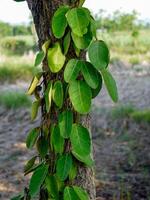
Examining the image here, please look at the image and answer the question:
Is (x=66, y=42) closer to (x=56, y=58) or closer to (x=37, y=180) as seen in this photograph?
(x=56, y=58)

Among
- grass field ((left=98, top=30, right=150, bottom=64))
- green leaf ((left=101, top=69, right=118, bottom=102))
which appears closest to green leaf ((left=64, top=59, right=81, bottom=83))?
green leaf ((left=101, top=69, right=118, bottom=102))

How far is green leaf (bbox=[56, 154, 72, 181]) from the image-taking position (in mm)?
1823

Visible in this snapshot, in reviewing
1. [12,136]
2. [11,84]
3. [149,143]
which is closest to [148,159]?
[149,143]

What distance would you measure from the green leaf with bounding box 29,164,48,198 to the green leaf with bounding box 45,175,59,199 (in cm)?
2

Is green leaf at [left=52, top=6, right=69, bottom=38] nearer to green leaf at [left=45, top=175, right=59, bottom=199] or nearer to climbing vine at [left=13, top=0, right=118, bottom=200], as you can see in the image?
climbing vine at [left=13, top=0, right=118, bottom=200]

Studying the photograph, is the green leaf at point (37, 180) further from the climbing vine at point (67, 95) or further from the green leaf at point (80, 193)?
the green leaf at point (80, 193)

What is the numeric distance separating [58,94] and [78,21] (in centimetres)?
27

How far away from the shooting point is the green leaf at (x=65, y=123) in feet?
5.87

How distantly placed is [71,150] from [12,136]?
431cm

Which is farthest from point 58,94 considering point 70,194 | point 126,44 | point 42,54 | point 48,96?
point 126,44

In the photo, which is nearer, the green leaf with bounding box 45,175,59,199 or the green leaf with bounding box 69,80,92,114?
the green leaf with bounding box 69,80,92,114

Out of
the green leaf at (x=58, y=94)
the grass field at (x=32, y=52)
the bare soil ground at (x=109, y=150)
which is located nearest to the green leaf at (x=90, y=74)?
the green leaf at (x=58, y=94)

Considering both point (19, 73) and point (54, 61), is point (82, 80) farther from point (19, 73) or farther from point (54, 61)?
point (19, 73)

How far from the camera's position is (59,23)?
5.69 ft
